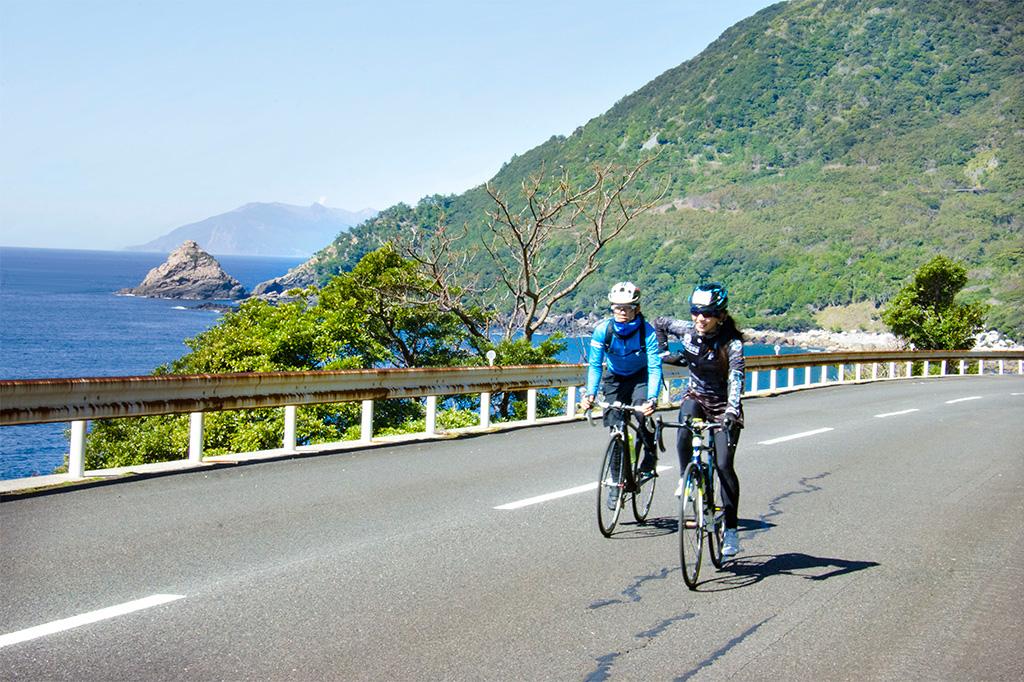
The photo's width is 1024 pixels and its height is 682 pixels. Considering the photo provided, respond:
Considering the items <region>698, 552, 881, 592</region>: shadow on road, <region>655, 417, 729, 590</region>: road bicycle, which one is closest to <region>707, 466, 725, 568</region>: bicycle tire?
<region>655, 417, 729, 590</region>: road bicycle

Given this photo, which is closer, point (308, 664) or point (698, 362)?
point (308, 664)

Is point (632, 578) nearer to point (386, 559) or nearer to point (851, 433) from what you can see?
point (386, 559)

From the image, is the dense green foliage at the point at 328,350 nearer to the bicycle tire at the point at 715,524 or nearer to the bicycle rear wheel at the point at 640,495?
the bicycle rear wheel at the point at 640,495

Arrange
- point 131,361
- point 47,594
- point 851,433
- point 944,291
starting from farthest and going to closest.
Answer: point 131,361 < point 944,291 < point 851,433 < point 47,594

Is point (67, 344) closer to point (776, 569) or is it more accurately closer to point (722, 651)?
point (776, 569)

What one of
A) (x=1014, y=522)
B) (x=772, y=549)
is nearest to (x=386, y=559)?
(x=772, y=549)

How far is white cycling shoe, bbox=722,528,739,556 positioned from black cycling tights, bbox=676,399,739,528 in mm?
39

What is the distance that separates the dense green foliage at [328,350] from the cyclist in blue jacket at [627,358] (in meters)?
22.7

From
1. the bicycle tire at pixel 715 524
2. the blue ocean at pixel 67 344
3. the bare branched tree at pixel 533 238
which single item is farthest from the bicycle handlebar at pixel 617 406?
the blue ocean at pixel 67 344

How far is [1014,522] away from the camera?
31.8 ft

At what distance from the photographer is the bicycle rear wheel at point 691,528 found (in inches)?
269

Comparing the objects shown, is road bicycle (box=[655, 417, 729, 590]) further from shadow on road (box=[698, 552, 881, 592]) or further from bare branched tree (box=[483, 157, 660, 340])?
bare branched tree (box=[483, 157, 660, 340])

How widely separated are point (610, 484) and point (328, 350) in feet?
96.5

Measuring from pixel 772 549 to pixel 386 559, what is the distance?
9.30ft
